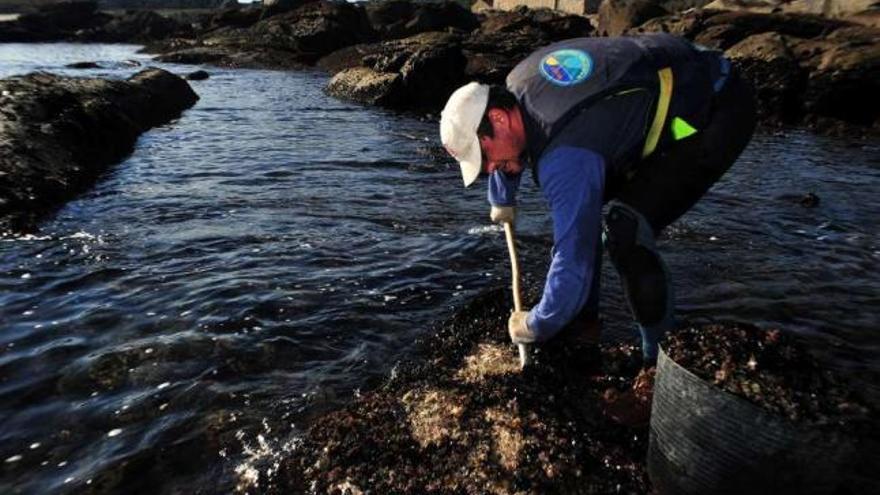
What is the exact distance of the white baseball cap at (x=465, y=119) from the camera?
2.90 m

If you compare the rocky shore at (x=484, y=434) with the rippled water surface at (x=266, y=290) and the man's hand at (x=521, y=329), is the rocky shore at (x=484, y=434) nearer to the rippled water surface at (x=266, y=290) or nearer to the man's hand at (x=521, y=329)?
the rippled water surface at (x=266, y=290)

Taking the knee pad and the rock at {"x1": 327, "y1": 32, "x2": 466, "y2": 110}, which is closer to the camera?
the knee pad

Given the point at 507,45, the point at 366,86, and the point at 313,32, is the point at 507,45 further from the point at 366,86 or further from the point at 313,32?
the point at 313,32

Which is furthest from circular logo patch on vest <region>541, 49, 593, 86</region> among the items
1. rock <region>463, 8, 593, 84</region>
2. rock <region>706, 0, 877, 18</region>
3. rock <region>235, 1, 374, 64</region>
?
rock <region>235, 1, 374, 64</region>

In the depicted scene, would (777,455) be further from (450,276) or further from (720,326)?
(450,276)

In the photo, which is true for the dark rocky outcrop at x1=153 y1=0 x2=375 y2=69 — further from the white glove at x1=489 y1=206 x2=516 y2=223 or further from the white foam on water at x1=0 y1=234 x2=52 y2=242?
the white glove at x1=489 y1=206 x2=516 y2=223

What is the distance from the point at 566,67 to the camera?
119 inches

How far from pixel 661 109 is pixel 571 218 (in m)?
0.83

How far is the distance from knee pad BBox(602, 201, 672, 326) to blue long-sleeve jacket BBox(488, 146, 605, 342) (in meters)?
0.51

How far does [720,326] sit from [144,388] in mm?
3286

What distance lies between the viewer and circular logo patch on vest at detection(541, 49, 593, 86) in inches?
116

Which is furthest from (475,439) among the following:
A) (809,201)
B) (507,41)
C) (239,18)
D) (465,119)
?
(239,18)

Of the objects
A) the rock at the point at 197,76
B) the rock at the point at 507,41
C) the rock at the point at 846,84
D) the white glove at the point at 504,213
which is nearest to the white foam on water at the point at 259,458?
the white glove at the point at 504,213

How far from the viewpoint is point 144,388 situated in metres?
3.99
